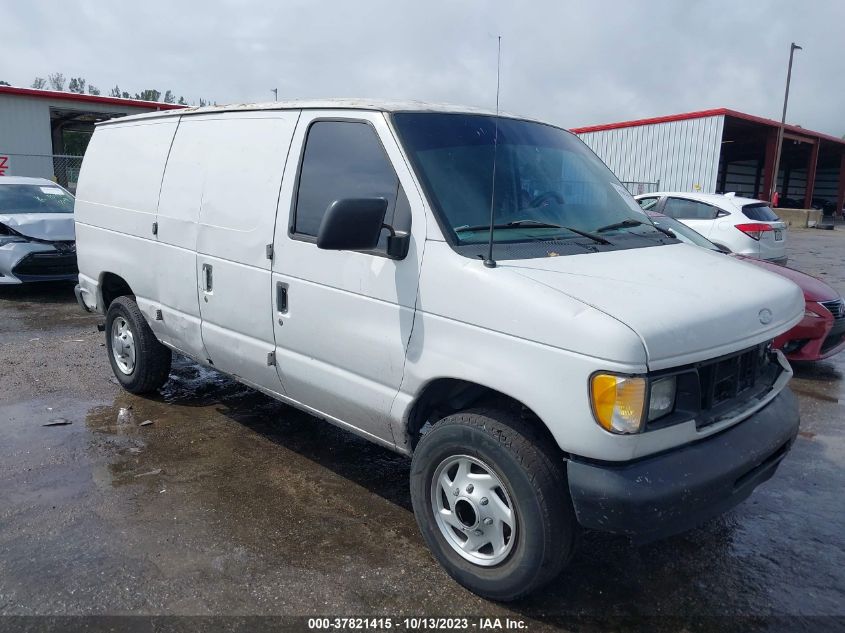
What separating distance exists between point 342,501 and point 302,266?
1.35m

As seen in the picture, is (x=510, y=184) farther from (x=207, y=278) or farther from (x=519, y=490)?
(x=207, y=278)

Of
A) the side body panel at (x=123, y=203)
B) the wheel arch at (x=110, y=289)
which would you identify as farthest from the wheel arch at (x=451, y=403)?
the wheel arch at (x=110, y=289)

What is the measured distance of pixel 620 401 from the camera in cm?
254

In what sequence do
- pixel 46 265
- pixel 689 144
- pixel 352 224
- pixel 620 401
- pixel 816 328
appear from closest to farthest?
pixel 620 401, pixel 352 224, pixel 816 328, pixel 46 265, pixel 689 144

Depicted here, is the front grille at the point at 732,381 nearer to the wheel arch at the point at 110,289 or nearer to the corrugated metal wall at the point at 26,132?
the wheel arch at the point at 110,289

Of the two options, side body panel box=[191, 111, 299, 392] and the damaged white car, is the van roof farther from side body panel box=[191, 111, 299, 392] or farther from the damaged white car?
the damaged white car

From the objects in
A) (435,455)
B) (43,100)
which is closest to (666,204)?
(435,455)

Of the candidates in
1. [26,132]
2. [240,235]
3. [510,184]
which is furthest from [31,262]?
[26,132]

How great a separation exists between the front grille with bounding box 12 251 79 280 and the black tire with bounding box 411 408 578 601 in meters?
8.21

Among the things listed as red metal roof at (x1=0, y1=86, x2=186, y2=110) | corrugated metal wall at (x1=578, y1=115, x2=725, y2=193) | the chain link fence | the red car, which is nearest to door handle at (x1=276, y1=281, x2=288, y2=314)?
the red car

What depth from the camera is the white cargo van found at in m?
2.64

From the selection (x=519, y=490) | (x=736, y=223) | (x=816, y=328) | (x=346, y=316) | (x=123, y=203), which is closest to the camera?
(x=519, y=490)

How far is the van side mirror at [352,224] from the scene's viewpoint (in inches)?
119

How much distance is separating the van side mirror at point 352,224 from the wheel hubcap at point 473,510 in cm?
104
